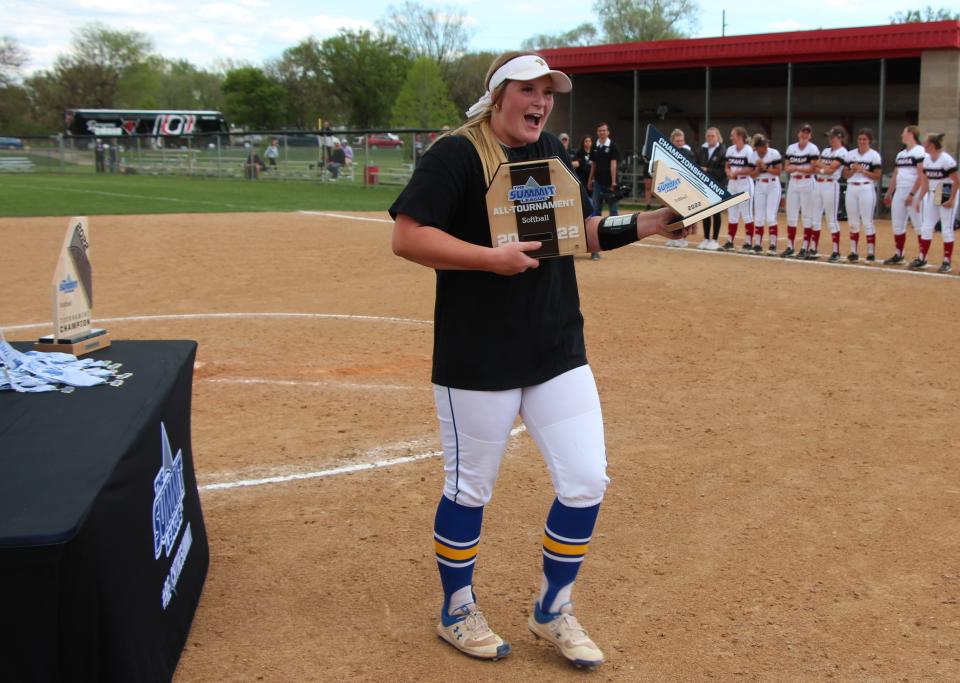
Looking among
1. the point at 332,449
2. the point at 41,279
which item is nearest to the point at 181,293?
the point at 41,279

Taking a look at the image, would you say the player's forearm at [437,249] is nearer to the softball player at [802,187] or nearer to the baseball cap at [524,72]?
the baseball cap at [524,72]

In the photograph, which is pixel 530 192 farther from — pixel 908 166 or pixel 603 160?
pixel 603 160

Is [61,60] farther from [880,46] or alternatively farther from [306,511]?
[306,511]

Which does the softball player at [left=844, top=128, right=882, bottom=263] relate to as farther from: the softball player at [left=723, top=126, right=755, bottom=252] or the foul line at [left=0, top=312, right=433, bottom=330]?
the foul line at [left=0, top=312, right=433, bottom=330]

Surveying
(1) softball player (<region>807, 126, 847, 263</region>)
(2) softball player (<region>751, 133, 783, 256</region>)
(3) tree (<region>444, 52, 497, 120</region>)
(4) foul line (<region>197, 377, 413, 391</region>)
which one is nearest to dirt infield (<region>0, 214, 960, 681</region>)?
(4) foul line (<region>197, 377, 413, 391</region>)

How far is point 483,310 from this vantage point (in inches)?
131

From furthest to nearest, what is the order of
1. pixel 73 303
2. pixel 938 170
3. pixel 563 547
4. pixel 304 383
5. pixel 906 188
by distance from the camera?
pixel 906 188, pixel 938 170, pixel 304 383, pixel 73 303, pixel 563 547

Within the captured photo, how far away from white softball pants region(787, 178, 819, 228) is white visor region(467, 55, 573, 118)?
12.9 meters

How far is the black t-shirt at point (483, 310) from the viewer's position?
3.28m

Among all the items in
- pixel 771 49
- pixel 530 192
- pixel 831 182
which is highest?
pixel 771 49

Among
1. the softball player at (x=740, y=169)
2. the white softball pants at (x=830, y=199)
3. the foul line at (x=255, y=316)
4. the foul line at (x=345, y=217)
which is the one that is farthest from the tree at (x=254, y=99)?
the foul line at (x=255, y=316)

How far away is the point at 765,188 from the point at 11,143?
4166 centimetres

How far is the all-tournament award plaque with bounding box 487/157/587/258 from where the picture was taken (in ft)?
10.5

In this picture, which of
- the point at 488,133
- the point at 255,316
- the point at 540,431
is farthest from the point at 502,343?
the point at 255,316
